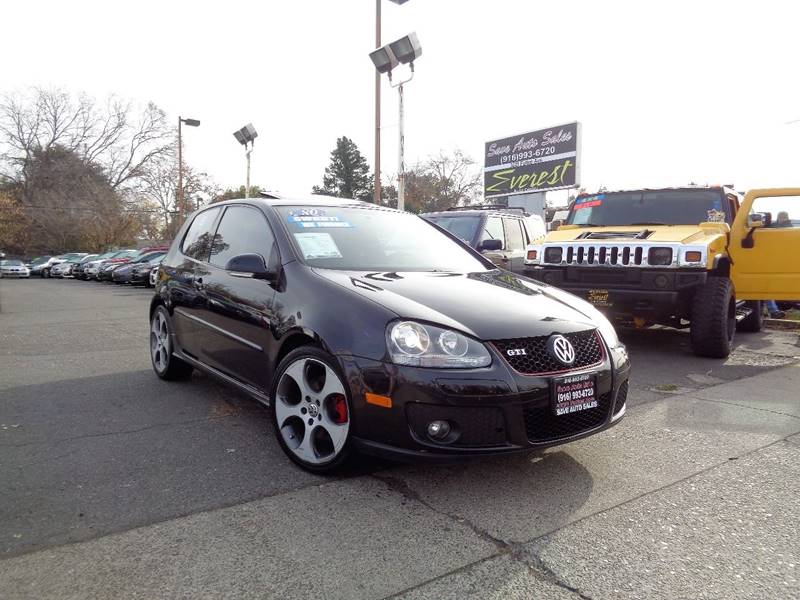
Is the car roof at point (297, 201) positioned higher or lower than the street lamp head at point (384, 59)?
lower

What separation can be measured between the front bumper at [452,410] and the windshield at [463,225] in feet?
21.2

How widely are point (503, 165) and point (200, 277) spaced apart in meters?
26.0

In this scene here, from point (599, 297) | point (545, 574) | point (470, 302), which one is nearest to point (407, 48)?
point (599, 297)

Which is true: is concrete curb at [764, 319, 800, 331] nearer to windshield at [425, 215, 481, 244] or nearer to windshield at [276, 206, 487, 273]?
windshield at [425, 215, 481, 244]

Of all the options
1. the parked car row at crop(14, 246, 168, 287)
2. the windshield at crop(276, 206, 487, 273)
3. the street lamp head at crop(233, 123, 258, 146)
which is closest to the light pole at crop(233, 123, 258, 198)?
the street lamp head at crop(233, 123, 258, 146)

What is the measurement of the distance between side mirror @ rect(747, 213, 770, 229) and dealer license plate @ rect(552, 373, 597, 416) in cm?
545

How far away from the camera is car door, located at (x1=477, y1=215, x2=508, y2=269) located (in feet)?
30.4

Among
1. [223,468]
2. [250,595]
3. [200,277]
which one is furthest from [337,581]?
[200,277]

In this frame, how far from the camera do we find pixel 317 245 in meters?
3.82

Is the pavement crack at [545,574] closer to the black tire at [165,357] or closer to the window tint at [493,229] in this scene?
the black tire at [165,357]

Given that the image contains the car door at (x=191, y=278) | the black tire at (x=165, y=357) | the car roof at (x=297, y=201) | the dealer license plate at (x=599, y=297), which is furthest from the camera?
the dealer license plate at (x=599, y=297)

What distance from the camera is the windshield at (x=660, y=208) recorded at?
24.4ft

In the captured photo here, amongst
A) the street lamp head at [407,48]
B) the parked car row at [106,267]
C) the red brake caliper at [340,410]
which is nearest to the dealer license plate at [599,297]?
the red brake caliper at [340,410]

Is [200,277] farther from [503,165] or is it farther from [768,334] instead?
[503,165]
